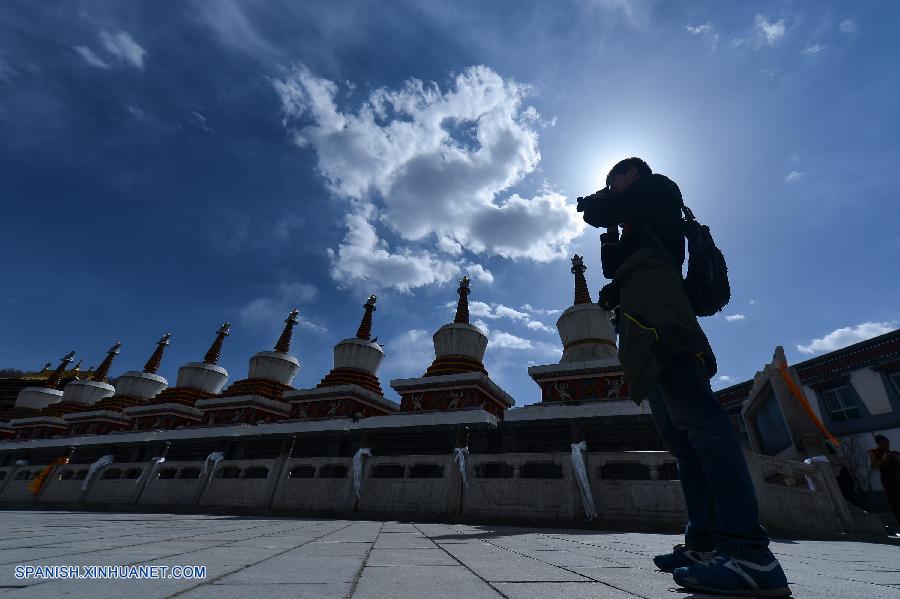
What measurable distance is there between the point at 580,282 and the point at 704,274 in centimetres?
1573

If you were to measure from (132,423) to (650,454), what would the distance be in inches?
991

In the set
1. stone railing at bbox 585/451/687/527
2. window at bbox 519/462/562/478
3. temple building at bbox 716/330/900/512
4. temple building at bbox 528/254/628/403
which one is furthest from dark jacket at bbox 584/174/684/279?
temple building at bbox 716/330/900/512

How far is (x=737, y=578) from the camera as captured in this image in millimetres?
1601

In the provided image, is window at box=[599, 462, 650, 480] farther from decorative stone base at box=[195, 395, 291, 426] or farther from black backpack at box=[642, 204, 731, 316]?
decorative stone base at box=[195, 395, 291, 426]

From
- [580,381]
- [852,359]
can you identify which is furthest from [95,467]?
[852,359]

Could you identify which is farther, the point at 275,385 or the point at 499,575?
the point at 275,385

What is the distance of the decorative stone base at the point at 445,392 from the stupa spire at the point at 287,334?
10001 mm

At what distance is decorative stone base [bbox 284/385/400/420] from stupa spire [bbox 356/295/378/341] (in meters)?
3.94

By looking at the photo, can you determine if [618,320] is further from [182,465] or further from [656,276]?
[182,465]

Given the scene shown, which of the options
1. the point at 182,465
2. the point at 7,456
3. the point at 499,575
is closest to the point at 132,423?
the point at 7,456

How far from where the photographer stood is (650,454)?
7258 mm

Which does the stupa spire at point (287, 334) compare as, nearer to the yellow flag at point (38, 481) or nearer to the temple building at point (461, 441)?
the temple building at point (461, 441)

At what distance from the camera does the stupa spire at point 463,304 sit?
17875mm

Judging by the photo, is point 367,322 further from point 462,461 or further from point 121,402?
point 121,402
